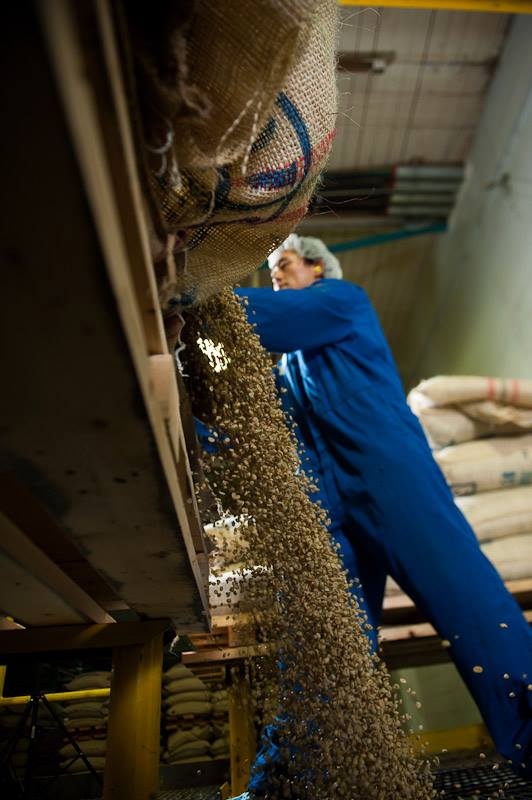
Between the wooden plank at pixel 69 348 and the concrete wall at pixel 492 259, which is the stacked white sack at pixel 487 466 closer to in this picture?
the concrete wall at pixel 492 259

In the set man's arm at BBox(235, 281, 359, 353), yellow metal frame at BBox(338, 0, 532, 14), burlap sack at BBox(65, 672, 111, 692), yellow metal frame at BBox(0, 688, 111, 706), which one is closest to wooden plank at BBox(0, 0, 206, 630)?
man's arm at BBox(235, 281, 359, 353)

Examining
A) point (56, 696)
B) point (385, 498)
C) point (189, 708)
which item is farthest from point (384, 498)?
point (189, 708)

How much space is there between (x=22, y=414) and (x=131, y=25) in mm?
279

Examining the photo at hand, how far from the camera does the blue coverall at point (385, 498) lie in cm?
98

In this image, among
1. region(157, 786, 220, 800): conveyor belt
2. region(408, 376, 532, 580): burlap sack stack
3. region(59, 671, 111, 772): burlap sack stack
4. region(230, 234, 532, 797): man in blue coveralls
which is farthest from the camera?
region(59, 671, 111, 772): burlap sack stack

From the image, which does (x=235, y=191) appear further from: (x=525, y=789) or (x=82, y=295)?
(x=525, y=789)

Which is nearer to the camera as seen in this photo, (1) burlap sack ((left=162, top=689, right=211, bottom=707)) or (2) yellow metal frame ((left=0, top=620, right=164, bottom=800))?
(2) yellow metal frame ((left=0, top=620, right=164, bottom=800))

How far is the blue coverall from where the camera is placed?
976 mm

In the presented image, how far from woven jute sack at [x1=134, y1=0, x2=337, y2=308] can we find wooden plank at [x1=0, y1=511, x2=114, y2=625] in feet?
0.98

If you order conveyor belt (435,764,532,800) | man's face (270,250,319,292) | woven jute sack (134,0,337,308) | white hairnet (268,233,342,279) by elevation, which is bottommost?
conveyor belt (435,764,532,800)

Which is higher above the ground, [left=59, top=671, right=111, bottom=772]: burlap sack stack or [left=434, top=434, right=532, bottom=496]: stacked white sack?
[left=434, top=434, right=532, bottom=496]: stacked white sack

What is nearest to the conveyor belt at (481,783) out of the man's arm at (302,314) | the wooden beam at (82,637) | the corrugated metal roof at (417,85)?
the wooden beam at (82,637)

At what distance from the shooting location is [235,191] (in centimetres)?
53

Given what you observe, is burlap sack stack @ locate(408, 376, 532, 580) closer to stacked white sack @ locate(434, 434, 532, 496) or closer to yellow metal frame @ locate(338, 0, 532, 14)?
stacked white sack @ locate(434, 434, 532, 496)
